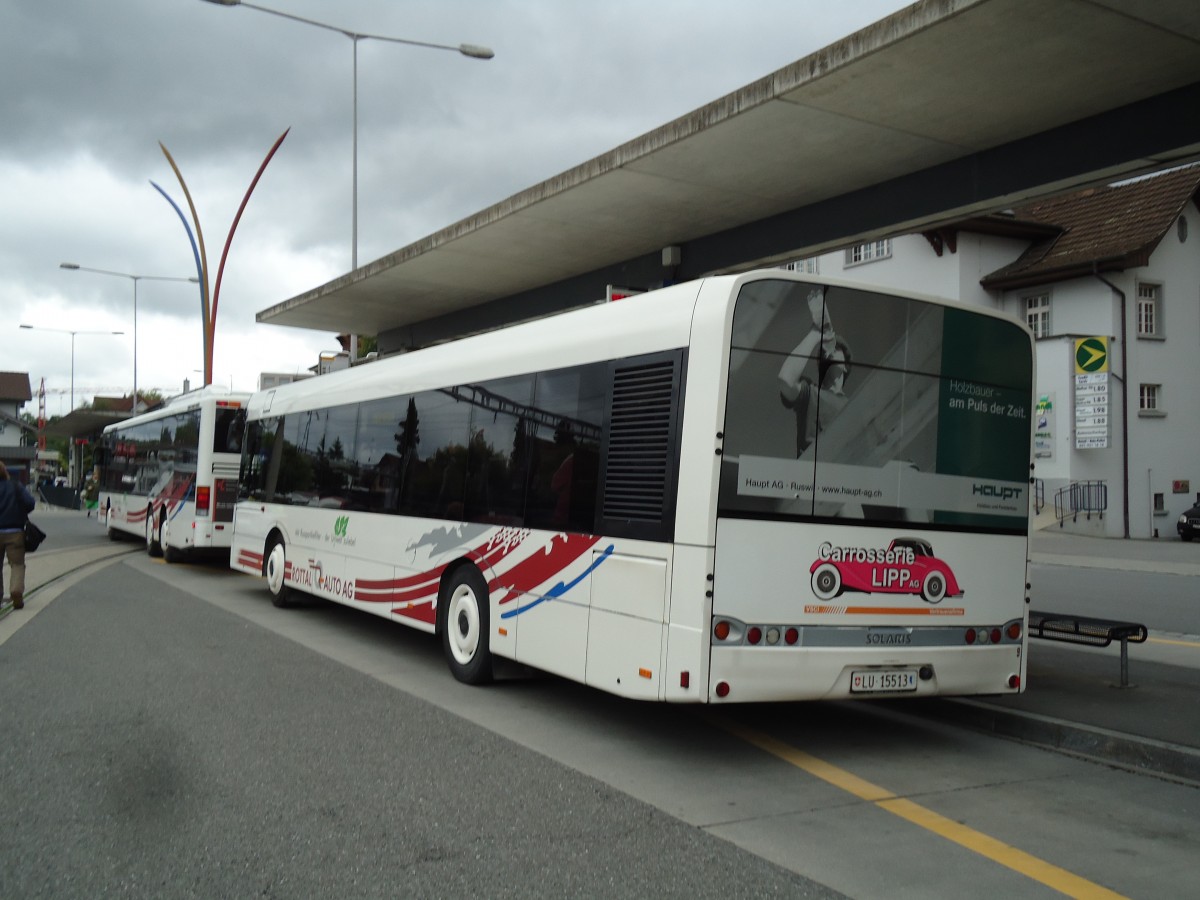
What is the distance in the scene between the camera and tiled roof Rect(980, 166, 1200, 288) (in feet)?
117

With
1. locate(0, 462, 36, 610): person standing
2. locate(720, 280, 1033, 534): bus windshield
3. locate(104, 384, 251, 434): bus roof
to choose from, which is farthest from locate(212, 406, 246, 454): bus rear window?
locate(720, 280, 1033, 534): bus windshield

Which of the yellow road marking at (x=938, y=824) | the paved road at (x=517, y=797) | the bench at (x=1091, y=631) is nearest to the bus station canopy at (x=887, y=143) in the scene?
the bench at (x=1091, y=631)

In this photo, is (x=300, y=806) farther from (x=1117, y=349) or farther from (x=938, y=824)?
(x=1117, y=349)

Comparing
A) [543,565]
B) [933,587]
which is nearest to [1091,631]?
[933,587]

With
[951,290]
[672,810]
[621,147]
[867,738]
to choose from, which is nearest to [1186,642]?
[867,738]

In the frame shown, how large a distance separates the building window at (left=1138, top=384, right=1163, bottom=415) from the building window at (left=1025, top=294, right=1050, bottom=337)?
143 inches

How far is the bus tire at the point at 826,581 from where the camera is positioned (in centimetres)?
685

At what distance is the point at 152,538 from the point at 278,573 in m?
9.39

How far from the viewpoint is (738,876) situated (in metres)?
4.75

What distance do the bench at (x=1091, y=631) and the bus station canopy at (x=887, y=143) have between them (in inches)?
144

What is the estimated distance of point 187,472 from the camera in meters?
20.1

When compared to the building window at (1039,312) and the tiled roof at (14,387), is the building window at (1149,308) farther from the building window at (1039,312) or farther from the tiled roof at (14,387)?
the tiled roof at (14,387)

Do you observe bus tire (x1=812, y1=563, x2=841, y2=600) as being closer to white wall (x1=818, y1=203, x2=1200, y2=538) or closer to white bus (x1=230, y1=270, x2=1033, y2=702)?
white bus (x1=230, y1=270, x2=1033, y2=702)

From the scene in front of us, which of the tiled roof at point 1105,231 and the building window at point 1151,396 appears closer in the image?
the tiled roof at point 1105,231
